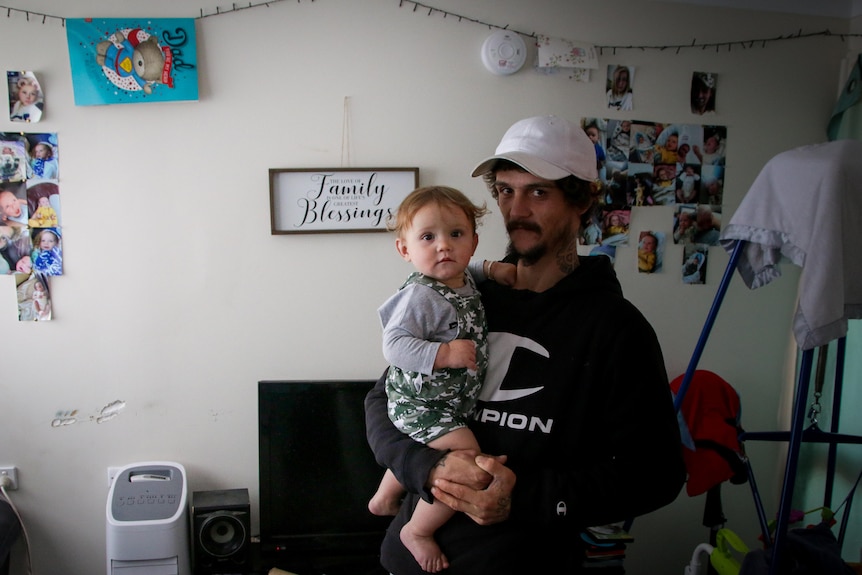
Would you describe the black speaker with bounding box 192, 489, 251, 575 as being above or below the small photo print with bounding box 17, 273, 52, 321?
below

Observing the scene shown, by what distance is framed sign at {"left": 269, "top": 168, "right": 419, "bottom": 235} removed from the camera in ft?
7.52

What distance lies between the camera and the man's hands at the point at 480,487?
1.02 metres

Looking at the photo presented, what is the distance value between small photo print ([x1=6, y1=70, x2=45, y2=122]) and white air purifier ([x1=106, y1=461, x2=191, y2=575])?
134 cm

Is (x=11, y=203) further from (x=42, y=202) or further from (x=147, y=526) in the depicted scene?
(x=147, y=526)

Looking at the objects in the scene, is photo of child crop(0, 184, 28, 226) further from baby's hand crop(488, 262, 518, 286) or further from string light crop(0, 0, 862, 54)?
baby's hand crop(488, 262, 518, 286)

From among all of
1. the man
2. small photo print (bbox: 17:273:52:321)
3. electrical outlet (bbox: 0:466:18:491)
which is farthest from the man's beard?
electrical outlet (bbox: 0:466:18:491)

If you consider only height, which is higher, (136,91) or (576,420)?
(136,91)

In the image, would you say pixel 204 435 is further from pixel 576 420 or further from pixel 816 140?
pixel 816 140

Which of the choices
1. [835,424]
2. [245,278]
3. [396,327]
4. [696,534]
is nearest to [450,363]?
[396,327]

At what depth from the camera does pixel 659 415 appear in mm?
1043

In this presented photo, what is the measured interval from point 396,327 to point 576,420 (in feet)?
1.26

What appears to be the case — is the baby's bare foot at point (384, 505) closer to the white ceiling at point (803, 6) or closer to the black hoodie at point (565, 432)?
the black hoodie at point (565, 432)

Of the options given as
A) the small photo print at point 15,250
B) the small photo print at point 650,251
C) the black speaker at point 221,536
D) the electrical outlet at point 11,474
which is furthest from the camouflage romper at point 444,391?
the electrical outlet at point 11,474

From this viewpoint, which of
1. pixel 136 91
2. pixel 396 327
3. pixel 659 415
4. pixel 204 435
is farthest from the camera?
pixel 204 435
